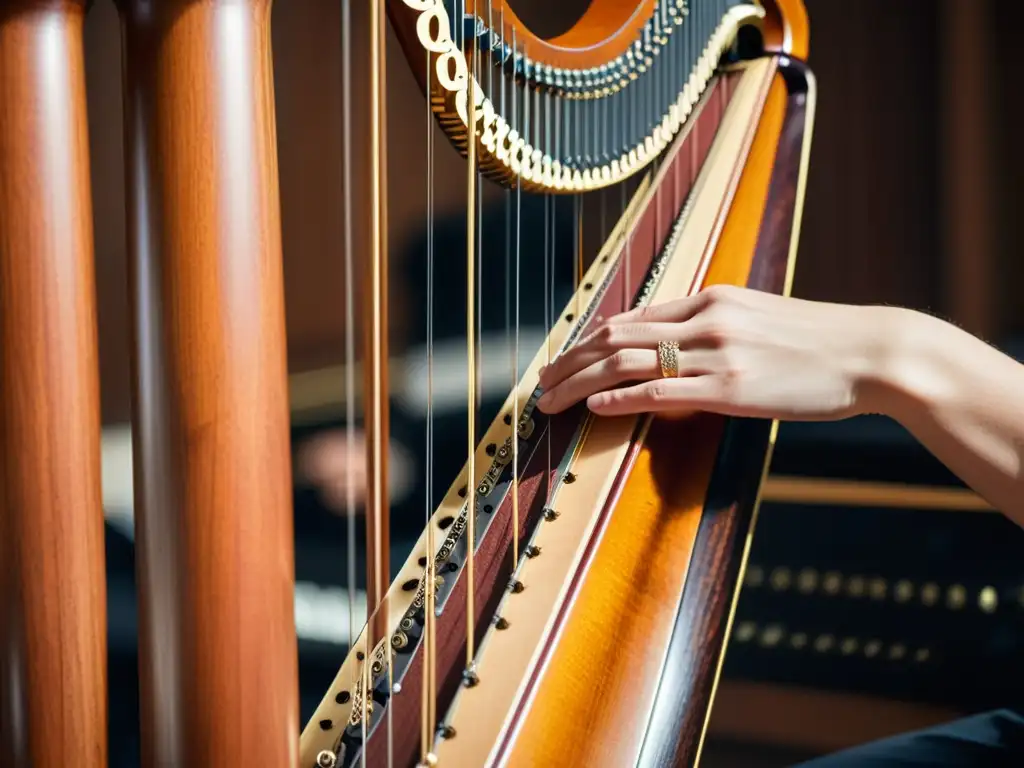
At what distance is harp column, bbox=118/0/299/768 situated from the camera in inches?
11.2

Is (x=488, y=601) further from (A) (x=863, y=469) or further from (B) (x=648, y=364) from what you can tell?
(A) (x=863, y=469)

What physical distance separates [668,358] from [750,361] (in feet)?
0.17

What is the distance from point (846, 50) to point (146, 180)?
4.65ft

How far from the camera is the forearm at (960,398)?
61cm

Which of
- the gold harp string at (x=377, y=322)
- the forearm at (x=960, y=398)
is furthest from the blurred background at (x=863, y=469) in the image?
the gold harp string at (x=377, y=322)

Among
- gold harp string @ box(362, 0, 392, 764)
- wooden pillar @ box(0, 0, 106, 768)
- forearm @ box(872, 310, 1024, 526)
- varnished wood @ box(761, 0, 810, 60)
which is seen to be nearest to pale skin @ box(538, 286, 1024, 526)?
forearm @ box(872, 310, 1024, 526)

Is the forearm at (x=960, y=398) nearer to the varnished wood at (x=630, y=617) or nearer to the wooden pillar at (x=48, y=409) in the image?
the varnished wood at (x=630, y=617)

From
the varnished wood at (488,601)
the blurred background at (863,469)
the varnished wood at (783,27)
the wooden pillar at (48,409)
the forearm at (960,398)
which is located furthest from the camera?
the blurred background at (863,469)

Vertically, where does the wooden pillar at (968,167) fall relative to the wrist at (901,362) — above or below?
above

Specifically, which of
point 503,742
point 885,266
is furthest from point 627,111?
point 885,266

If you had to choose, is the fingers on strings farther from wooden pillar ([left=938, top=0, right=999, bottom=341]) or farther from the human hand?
wooden pillar ([left=938, top=0, right=999, bottom=341])

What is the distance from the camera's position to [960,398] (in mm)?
619

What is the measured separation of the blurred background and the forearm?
2.42 ft

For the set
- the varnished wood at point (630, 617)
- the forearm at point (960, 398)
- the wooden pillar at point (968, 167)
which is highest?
the wooden pillar at point (968, 167)
